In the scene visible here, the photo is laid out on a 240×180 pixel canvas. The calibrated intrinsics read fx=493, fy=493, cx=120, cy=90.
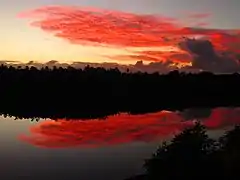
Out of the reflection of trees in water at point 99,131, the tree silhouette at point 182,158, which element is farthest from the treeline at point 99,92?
the tree silhouette at point 182,158

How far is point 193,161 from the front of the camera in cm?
1003

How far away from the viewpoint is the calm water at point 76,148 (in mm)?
14766

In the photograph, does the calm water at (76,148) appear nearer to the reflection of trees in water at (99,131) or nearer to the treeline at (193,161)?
the reflection of trees in water at (99,131)

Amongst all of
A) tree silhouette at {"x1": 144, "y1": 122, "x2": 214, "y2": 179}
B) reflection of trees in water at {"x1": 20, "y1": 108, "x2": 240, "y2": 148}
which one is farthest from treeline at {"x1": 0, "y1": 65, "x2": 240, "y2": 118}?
tree silhouette at {"x1": 144, "y1": 122, "x2": 214, "y2": 179}

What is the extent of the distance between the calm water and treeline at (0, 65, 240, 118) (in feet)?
22.7

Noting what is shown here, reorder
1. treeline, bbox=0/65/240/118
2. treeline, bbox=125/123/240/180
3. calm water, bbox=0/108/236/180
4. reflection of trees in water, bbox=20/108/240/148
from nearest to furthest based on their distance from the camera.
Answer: treeline, bbox=125/123/240/180 < calm water, bbox=0/108/236/180 < reflection of trees in water, bbox=20/108/240/148 < treeline, bbox=0/65/240/118

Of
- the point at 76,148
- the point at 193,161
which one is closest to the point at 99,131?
the point at 76,148

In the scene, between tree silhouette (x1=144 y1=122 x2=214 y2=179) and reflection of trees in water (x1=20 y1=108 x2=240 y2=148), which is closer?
tree silhouette (x1=144 y1=122 x2=214 y2=179)

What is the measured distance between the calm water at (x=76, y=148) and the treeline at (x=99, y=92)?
6920mm

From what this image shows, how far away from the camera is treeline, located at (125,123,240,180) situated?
9758 millimetres

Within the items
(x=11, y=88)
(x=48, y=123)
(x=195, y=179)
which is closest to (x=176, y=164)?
(x=195, y=179)

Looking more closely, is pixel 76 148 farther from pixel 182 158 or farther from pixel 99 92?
pixel 99 92

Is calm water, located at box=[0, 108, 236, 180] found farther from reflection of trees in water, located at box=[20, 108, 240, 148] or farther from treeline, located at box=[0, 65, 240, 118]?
treeline, located at box=[0, 65, 240, 118]

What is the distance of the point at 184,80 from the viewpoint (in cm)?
8831
